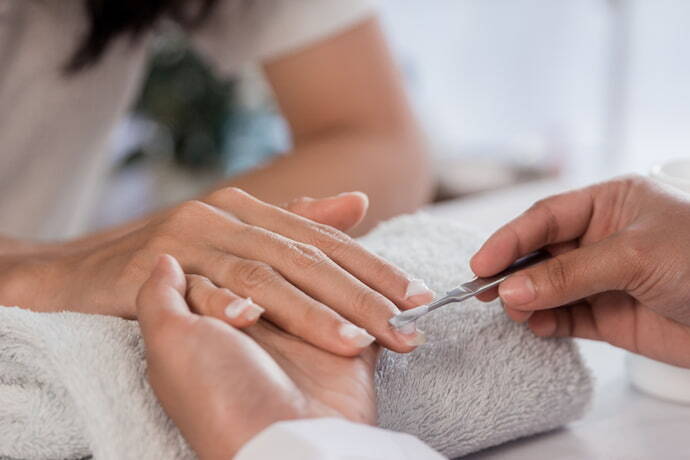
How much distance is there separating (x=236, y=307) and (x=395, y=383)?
109mm

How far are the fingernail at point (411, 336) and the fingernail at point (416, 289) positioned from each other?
4 centimetres

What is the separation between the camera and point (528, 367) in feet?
1.85

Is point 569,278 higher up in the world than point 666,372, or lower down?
higher up

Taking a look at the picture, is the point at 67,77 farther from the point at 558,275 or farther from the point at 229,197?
the point at 558,275

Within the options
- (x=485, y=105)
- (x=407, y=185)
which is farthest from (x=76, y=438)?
(x=485, y=105)

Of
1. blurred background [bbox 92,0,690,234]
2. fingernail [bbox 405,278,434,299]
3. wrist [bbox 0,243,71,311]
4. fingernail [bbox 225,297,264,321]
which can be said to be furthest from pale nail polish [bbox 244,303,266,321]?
blurred background [bbox 92,0,690,234]

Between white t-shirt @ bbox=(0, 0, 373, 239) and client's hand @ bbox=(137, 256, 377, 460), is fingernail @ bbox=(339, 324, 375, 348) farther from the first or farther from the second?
white t-shirt @ bbox=(0, 0, 373, 239)

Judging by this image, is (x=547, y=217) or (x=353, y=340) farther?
(x=547, y=217)

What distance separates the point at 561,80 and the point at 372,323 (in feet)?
7.67

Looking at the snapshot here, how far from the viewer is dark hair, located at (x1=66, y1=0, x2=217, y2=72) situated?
37.8 inches

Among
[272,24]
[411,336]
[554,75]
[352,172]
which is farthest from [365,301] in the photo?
[554,75]

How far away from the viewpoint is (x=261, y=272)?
1.72 feet

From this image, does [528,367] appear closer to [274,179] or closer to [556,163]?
[274,179]

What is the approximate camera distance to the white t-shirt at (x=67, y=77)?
3.31 ft
